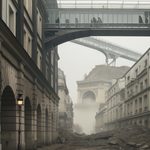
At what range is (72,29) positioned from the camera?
158 ft

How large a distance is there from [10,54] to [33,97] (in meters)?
11.2

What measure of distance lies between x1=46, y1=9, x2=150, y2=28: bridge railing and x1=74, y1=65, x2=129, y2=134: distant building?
335 ft

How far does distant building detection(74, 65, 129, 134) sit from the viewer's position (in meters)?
155

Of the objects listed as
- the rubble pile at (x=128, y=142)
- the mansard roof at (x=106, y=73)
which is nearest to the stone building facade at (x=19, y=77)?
the rubble pile at (x=128, y=142)

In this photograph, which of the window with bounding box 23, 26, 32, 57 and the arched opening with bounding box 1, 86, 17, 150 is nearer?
the arched opening with bounding box 1, 86, 17, 150

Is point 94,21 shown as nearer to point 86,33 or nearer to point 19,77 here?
point 86,33

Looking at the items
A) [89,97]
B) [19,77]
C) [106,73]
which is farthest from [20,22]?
[106,73]

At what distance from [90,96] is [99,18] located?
112567 millimetres

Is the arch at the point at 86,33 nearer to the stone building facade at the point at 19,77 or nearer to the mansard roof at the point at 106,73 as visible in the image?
the stone building facade at the point at 19,77

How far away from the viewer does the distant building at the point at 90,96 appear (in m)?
155

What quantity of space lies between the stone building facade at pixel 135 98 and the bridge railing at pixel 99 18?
27.3ft

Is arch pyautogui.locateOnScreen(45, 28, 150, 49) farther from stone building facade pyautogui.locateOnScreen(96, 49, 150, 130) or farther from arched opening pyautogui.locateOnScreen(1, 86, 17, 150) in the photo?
arched opening pyautogui.locateOnScreen(1, 86, 17, 150)

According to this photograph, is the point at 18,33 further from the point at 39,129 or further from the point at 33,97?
the point at 39,129

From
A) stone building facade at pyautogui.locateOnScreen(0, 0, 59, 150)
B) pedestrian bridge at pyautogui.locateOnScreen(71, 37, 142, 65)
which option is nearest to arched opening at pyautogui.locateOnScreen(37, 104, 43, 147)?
stone building facade at pyautogui.locateOnScreen(0, 0, 59, 150)
